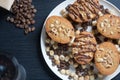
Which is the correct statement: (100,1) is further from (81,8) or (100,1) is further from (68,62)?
(68,62)

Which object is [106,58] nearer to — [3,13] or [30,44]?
[30,44]

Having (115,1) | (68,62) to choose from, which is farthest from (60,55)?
(115,1)

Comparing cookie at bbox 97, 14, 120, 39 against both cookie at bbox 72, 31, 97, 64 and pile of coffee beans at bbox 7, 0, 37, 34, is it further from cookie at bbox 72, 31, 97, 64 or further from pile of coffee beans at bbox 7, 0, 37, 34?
pile of coffee beans at bbox 7, 0, 37, 34

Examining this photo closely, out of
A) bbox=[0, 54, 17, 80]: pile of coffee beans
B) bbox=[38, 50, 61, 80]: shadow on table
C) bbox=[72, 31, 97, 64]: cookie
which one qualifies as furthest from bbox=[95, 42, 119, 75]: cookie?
bbox=[0, 54, 17, 80]: pile of coffee beans

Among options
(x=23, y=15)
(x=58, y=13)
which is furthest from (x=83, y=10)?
(x=23, y=15)

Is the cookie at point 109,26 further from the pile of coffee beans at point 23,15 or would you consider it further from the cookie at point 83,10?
the pile of coffee beans at point 23,15
